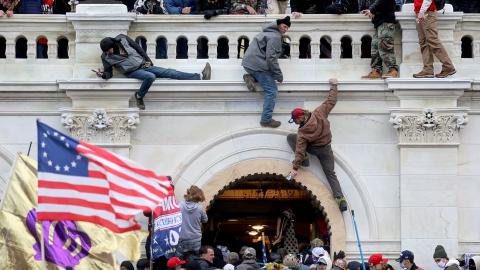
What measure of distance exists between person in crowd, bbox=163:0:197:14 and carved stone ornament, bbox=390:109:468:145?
4039 mm

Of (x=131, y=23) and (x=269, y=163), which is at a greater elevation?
(x=131, y=23)

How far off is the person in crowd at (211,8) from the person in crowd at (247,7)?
274 millimetres

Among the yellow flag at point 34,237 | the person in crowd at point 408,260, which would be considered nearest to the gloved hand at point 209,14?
the person in crowd at point 408,260

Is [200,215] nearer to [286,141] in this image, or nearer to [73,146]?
[286,141]

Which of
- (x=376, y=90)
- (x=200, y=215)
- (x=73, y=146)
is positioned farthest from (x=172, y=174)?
(x=73, y=146)

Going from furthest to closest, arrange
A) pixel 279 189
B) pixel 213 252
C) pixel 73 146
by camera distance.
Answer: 1. pixel 279 189
2. pixel 213 252
3. pixel 73 146

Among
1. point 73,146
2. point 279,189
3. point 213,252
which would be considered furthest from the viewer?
point 279,189

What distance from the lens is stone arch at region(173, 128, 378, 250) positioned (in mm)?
36125

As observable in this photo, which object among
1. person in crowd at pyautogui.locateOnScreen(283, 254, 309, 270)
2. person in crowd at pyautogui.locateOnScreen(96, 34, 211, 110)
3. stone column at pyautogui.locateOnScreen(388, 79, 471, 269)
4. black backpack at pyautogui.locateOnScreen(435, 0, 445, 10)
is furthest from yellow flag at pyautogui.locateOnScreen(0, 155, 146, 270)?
black backpack at pyautogui.locateOnScreen(435, 0, 445, 10)

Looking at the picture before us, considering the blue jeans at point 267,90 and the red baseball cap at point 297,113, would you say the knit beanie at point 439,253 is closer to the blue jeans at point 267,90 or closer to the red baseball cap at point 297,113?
the red baseball cap at point 297,113

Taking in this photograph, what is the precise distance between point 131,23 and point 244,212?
5.81 meters

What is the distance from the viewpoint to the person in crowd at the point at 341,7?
121 feet

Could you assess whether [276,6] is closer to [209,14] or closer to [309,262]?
[209,14]

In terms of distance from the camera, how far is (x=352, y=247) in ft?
118
